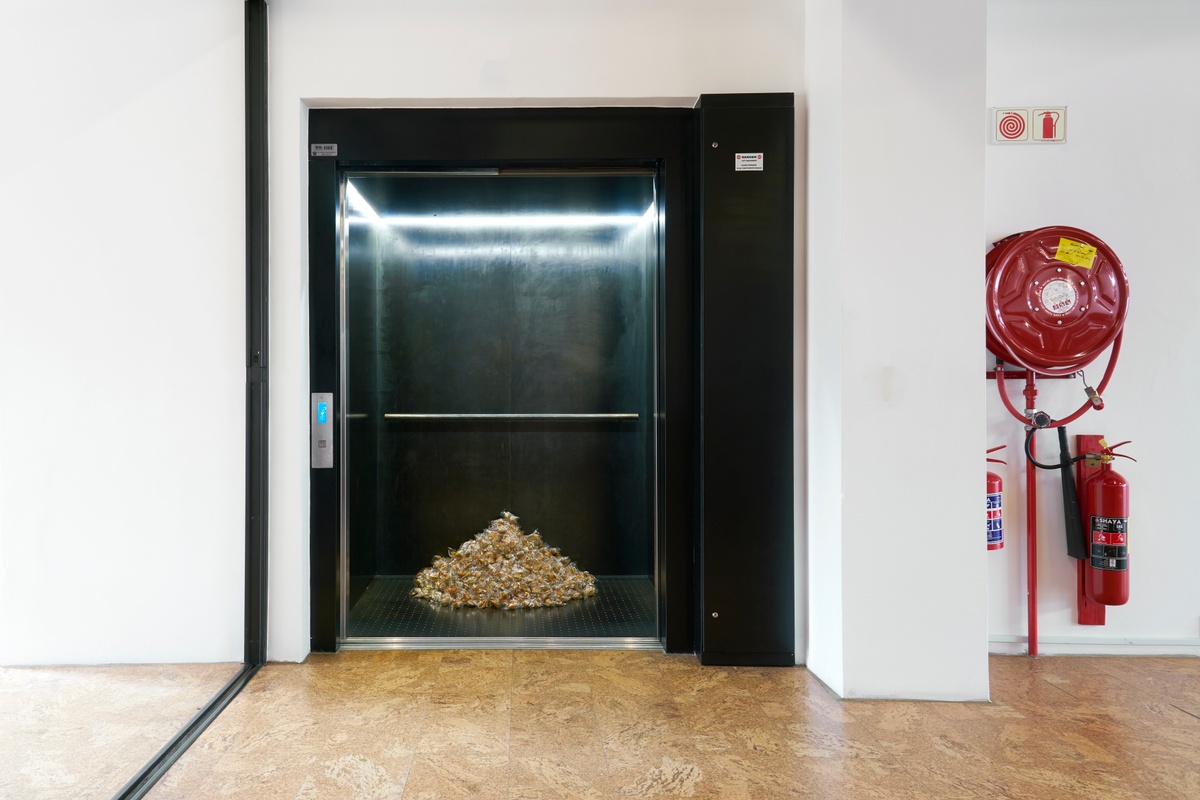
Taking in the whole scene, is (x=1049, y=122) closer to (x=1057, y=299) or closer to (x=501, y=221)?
(x=1057, y=299)

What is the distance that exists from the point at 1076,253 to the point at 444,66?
271cm

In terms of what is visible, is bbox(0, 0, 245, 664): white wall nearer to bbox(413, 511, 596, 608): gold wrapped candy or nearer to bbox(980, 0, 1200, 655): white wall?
bbox(413, 511, 596, 608): gold wrapped candy

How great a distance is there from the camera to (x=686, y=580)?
3254mm

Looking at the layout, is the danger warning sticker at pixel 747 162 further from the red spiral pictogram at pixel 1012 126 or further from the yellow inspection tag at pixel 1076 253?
the yellow inspection tag at pixel 1076 253

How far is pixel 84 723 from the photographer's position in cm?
209

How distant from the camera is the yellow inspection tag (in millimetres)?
3178

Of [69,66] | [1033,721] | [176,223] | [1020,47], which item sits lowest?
[1033,721]

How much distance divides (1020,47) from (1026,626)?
255 centimetres

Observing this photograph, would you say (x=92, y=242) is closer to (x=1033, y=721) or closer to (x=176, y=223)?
(x=176, y=223)

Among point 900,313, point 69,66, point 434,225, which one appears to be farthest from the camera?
point 434,225

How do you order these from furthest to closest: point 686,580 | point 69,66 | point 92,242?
point 686,580 → point 92,242 → point 69,66

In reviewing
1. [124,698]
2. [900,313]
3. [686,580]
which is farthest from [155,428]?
[900,313]

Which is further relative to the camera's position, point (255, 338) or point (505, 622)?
point (505, 622)

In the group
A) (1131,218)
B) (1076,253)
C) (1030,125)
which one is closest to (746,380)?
(1076,253)
